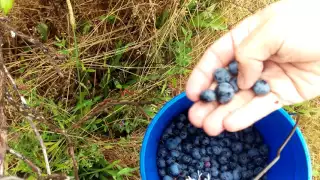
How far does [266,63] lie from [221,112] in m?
0.22

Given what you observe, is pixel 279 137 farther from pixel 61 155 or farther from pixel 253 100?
pixel 61 155

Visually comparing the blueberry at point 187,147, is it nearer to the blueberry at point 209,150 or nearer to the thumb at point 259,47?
the blueberry at point 209,150

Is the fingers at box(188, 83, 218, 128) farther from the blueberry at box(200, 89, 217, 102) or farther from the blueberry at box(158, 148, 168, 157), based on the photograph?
the blueberry at box(158, 148, 168, 157)

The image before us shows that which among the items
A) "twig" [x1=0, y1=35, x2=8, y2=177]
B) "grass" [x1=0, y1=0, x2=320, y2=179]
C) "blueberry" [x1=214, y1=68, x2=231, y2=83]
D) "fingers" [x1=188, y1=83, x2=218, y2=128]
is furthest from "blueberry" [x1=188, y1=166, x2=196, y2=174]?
"twig" [x1=0, y1=35, x2=8, y2=177]

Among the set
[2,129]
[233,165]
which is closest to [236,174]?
[233,165]

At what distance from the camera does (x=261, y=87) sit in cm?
137

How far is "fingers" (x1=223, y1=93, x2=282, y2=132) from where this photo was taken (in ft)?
4.44

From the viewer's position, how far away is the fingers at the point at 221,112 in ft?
4.51

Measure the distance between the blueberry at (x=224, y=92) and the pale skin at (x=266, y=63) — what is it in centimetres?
3

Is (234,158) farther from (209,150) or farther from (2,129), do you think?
(2,129)

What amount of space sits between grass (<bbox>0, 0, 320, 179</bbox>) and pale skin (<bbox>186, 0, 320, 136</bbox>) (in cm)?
36

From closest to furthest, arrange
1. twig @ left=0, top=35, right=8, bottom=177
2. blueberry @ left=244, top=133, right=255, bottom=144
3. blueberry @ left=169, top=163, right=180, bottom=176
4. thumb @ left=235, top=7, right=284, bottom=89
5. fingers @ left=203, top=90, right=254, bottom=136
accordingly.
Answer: twig @ left=0, top=35, right=8, bottom=177 < thumb @ left=235, top=7, right=284, bottom=89 < fingers @ left=203, top=90, right=254, bottom=136 < blueberry @ left=169, top=163, right=180, bottom=176 < blueberry @ left=244, top=133, right=255, bottom=144

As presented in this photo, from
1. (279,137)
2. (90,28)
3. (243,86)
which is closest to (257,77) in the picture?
(243,86)

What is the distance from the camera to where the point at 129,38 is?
190 centimetres
